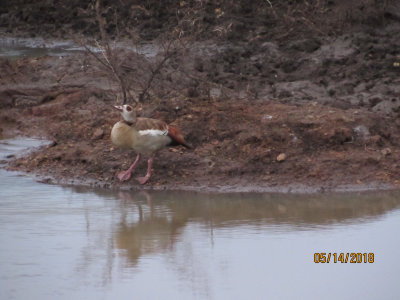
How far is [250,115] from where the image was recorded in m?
9.87

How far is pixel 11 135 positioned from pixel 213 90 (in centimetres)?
293

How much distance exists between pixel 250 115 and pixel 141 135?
173 cm

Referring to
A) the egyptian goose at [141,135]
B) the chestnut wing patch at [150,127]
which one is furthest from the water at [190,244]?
the chestnut wing patch at [150,127]

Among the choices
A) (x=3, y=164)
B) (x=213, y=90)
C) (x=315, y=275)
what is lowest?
(x=315, y=275)

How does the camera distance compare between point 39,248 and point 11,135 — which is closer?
point 39,248

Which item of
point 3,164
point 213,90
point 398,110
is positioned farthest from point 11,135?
point 398,110

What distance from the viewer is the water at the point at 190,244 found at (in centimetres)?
580

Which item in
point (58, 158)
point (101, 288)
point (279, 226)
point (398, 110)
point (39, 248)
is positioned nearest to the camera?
point (101, 288)

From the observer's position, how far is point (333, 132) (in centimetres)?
938

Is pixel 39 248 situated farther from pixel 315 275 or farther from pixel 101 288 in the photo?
pixel 315 275
